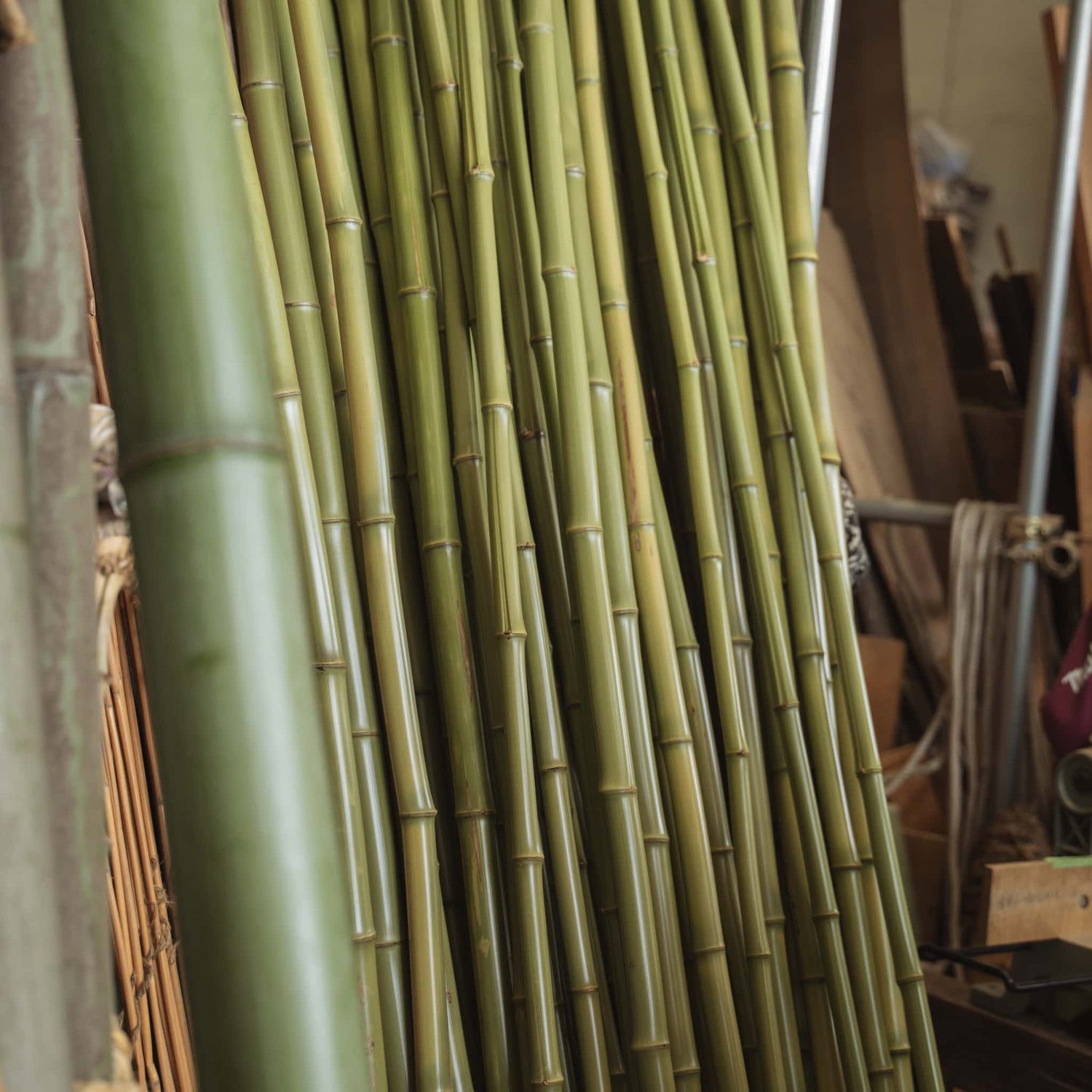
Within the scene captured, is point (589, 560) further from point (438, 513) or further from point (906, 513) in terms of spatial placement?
point (906, 513)

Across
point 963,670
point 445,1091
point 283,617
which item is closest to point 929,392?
point 963,670

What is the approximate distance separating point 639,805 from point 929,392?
4.96ft

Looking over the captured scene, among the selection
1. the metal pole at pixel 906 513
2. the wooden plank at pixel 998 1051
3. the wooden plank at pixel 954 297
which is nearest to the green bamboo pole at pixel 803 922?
the wooden plank at pixel 998 1051

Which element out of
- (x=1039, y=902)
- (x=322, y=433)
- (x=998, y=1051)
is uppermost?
(x=322, y=433)

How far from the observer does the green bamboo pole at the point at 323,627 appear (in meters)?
0.65

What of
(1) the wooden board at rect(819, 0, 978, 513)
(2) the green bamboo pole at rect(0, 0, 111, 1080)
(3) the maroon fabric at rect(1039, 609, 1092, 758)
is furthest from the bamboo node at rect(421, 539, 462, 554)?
(1) the wooden board at rect(819, 0, 978, 513)

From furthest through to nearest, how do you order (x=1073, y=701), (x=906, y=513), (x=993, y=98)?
(x=993, y=98)
(x=906, y=513)
(x=1073, y=701)

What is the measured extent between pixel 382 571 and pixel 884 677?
124 cm

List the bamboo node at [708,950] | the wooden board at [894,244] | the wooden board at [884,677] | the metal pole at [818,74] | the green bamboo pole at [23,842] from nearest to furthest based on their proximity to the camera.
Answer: the green bamboo pole at [23,842]
the bamboo node at [708,950]
the metal pole at [818,74]
the wooden board at [884,677]
the wooden board at [894,244]

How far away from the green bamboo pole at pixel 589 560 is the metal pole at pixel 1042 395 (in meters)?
0.98

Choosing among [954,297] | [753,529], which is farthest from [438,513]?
[954,297]

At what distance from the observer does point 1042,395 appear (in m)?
1.54

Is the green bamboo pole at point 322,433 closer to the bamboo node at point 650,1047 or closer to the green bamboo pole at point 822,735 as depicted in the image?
the bamboo node at point 650,1047

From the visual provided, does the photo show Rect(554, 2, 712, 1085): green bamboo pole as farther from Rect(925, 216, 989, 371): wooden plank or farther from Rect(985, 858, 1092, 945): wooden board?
Rect(925, 216, 989, 371): wooden plank
